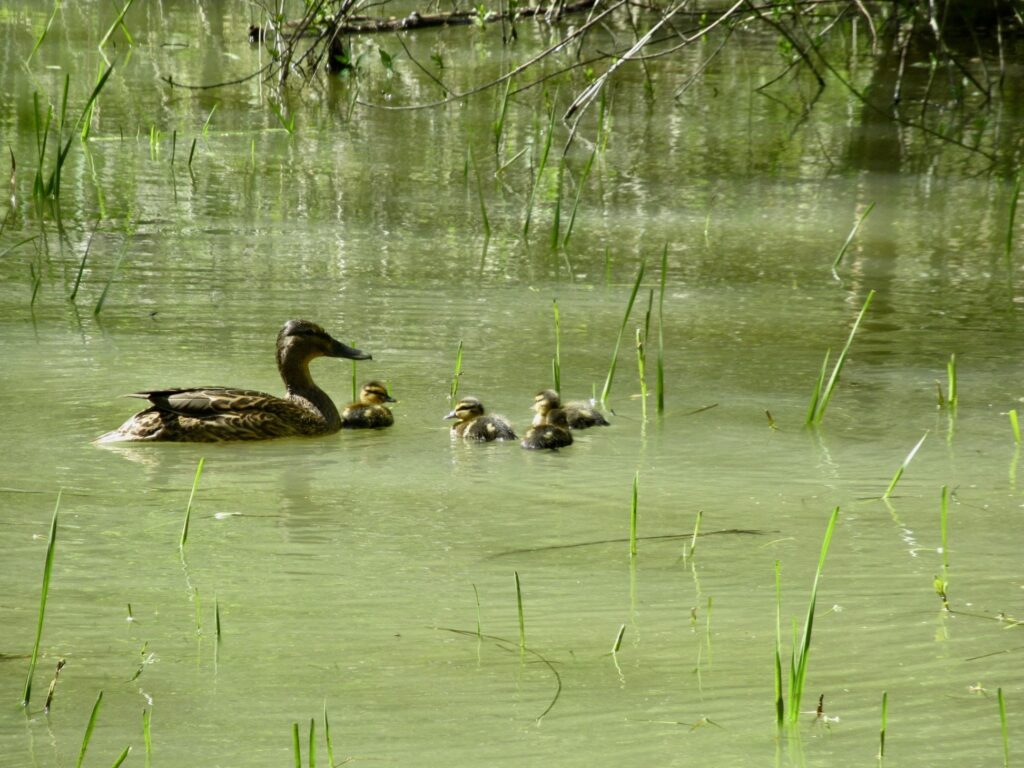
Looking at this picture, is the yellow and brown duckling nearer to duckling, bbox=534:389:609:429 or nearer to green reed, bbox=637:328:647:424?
duckling, bbox=534:389:609:429

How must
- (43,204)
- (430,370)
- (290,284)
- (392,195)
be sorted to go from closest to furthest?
(430,370) → (290,284) → (43,204) → (392,195)

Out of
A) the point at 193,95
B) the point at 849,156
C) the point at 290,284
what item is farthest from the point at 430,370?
the point at 193,95

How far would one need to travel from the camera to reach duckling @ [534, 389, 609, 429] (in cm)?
507

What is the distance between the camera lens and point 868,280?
23.5 feet

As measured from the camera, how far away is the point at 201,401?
5047mm

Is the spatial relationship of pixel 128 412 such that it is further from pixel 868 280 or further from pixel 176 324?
pixel 868 280

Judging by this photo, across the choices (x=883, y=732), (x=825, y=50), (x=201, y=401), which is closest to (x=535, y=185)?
(x=201, y=401)

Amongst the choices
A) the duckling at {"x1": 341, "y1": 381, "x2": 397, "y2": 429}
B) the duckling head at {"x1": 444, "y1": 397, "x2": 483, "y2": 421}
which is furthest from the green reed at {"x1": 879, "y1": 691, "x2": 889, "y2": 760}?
the duckling at {"x1": 341, "y1": 381, "x2": 397, "y2": 429}

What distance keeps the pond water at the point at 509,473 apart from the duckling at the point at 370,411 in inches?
2.4

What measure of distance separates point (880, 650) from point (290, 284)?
4.00 metres

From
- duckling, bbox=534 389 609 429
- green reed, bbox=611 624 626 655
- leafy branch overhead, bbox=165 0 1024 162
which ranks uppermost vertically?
leafy branch overhead, bbox=165 0 1024 162

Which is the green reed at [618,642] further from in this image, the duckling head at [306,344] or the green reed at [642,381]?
the duckling head at [306,344]

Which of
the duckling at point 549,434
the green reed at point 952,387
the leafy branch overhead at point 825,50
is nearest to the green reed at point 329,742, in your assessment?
the duckling at point 549,434

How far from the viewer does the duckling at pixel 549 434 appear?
488 centimetres
